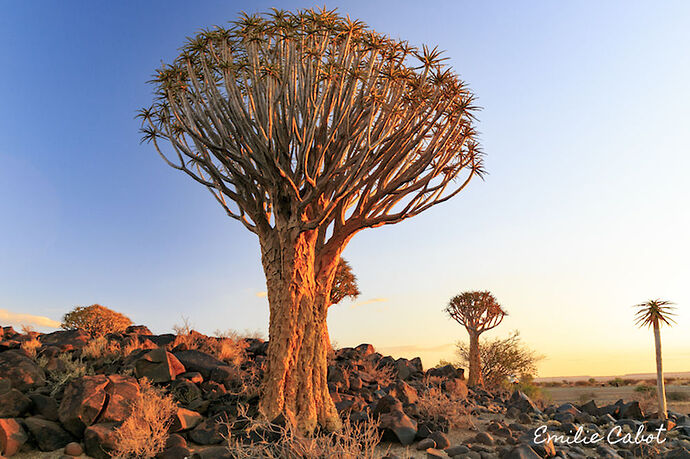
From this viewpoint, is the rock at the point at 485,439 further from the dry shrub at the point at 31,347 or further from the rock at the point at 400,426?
the dry shrub at the point at 31,347

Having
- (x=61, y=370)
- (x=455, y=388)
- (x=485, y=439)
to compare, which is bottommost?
(x=485, y=439)

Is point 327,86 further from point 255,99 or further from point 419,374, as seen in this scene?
point 419,374

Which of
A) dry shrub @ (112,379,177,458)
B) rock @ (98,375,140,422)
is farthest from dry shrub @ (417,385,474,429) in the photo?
rock @ (98,375,140,422)

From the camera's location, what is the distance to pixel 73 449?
8.47 meters

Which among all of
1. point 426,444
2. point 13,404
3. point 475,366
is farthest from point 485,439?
point 475,366

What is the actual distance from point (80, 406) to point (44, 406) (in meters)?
1.25

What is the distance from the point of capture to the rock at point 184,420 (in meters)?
9.46

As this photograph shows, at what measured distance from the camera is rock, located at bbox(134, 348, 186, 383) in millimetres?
11273

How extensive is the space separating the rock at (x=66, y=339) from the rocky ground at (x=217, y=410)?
0.14 ft

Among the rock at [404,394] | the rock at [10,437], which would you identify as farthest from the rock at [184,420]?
the rock at [404,394]

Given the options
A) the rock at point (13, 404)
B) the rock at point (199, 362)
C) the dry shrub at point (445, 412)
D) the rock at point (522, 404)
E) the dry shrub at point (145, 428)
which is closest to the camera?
the dry shrub at point (145, 428)

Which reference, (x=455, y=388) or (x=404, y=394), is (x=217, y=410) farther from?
(x=455, y=388)

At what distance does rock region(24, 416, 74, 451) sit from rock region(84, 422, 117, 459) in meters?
0.63

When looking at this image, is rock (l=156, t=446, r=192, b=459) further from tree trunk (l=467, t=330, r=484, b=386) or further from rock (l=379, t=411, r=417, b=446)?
tree trunk (l=467, t=330, r=484, b=386)
